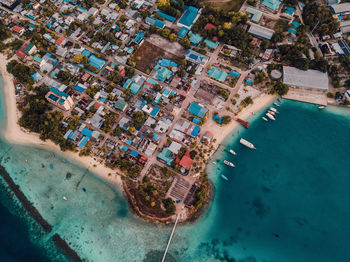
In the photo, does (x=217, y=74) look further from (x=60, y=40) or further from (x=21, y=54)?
(x=21, y=54)

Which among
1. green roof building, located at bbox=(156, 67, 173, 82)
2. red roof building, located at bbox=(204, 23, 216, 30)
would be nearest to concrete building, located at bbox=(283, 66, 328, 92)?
red roof building, located at bbox=(204, 23, 216, 30)

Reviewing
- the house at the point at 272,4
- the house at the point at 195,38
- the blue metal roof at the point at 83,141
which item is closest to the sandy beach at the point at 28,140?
the blue metal roof at the point at 83,141

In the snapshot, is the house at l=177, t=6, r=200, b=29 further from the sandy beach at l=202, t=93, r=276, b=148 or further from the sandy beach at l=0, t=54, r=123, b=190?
the sandy beach at l=0, t=54, r=123, b=190

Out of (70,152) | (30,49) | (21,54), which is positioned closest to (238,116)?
(70,152)

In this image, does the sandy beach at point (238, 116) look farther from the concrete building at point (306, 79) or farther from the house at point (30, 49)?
the house at point (30, 49)

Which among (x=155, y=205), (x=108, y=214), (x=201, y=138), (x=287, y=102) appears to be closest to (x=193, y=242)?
(x=155, y=205)

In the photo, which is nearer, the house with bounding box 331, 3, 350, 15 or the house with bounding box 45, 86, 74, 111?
the house with bounding box 45, 86, 74, 111
